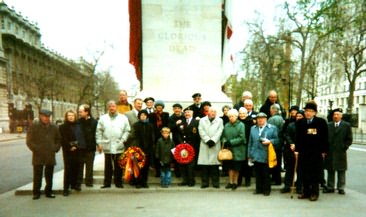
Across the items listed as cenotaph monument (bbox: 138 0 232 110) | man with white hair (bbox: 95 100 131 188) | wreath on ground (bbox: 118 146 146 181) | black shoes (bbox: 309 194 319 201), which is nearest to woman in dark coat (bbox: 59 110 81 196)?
man with white hair (bbox: 95 100 131 188)

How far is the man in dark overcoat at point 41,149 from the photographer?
28.8ft

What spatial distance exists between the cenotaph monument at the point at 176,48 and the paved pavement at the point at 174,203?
3.53m

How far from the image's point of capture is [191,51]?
39.4 ft

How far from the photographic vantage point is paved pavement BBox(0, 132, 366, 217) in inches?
288

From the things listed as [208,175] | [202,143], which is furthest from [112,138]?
[208,175]

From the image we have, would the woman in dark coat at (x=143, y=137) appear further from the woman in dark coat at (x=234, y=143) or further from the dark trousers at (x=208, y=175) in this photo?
the woman in dark coat at (x=234, y=143)

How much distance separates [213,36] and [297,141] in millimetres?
4586

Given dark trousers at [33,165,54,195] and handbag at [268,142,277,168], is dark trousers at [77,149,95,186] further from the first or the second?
handbag at [268,142,277,168]

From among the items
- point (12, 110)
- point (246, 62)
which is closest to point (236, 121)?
point (246, 62)

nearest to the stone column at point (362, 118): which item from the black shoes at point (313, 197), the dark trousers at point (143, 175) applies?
the black shoes at point (313, 197)

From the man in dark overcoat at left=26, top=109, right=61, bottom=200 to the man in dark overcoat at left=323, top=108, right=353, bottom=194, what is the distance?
6.35 meters

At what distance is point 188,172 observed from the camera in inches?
380

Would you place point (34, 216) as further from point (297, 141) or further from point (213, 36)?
point (213, 36)

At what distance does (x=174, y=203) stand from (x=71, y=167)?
2712 millimetres
